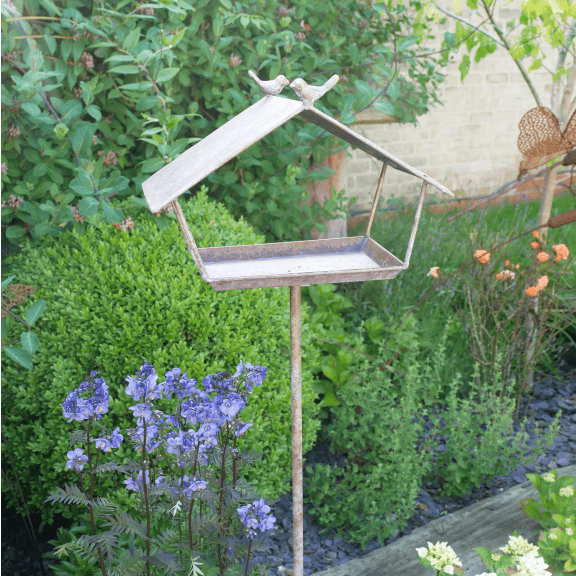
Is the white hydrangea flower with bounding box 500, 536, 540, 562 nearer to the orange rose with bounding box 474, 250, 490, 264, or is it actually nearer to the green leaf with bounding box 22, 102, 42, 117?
the orange rose with bounding box 474, 250, 490, 264

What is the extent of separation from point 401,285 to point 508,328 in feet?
2.31

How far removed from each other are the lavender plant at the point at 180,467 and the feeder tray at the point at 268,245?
284 millimetres

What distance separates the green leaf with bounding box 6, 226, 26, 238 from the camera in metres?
2.51

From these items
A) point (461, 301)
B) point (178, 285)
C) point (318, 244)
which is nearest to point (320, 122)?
point (318, 244)

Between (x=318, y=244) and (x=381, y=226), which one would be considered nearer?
(x=318, y=244)

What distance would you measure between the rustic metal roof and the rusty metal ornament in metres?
1.75

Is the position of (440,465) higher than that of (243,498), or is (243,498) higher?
(243,498)

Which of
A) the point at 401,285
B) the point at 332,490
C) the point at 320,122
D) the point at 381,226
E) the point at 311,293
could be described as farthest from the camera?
the point at 381,226

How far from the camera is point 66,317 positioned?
2.23m

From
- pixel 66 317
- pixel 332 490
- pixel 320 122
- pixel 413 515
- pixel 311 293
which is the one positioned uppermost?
pixel 320 122

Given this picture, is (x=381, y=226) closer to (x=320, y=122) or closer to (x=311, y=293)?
(x=311, y=293)

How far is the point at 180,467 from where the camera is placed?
1.58m

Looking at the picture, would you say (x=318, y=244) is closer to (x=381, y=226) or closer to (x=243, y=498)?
(x=243, y=498)

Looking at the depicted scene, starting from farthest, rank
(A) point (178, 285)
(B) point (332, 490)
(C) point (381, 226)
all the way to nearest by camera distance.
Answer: (C) point (381, 226) < (B) point (332, 490) < (A) point (178, 285)
